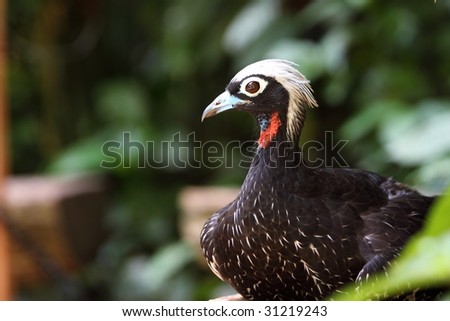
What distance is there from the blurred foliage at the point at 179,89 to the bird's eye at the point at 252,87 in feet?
0.77

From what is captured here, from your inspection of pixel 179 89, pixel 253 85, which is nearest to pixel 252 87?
pixel 253 85

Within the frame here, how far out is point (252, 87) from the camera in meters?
0.65

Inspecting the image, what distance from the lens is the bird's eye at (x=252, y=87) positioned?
2.13ft

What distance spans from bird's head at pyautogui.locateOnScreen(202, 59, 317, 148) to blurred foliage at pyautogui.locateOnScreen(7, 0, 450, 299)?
220 mm

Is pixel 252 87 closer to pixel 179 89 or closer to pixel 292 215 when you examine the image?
pixel 292 215

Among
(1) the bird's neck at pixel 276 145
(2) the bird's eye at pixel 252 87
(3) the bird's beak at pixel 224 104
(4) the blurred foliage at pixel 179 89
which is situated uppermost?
(2) the bird's eye at pixel 252 87

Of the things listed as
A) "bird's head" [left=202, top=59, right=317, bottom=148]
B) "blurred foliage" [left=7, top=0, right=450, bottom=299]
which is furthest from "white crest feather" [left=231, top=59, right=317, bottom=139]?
"blurred foliage" [left=7, top=0, right=450, bottom=299]

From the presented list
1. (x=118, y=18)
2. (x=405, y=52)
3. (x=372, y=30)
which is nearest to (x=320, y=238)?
(x=372, y=30)

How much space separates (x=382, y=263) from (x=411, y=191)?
0.37ft

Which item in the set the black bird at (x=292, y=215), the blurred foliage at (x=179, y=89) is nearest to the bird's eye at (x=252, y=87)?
the black bird at (x=292, y=215)

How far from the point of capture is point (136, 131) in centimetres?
262

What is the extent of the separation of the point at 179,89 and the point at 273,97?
5.77 feet

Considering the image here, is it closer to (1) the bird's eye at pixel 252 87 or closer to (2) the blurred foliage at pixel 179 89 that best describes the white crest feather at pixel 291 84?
(1) the bird's eye at pixel 252 87

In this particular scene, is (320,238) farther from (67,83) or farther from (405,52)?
(67,83)
